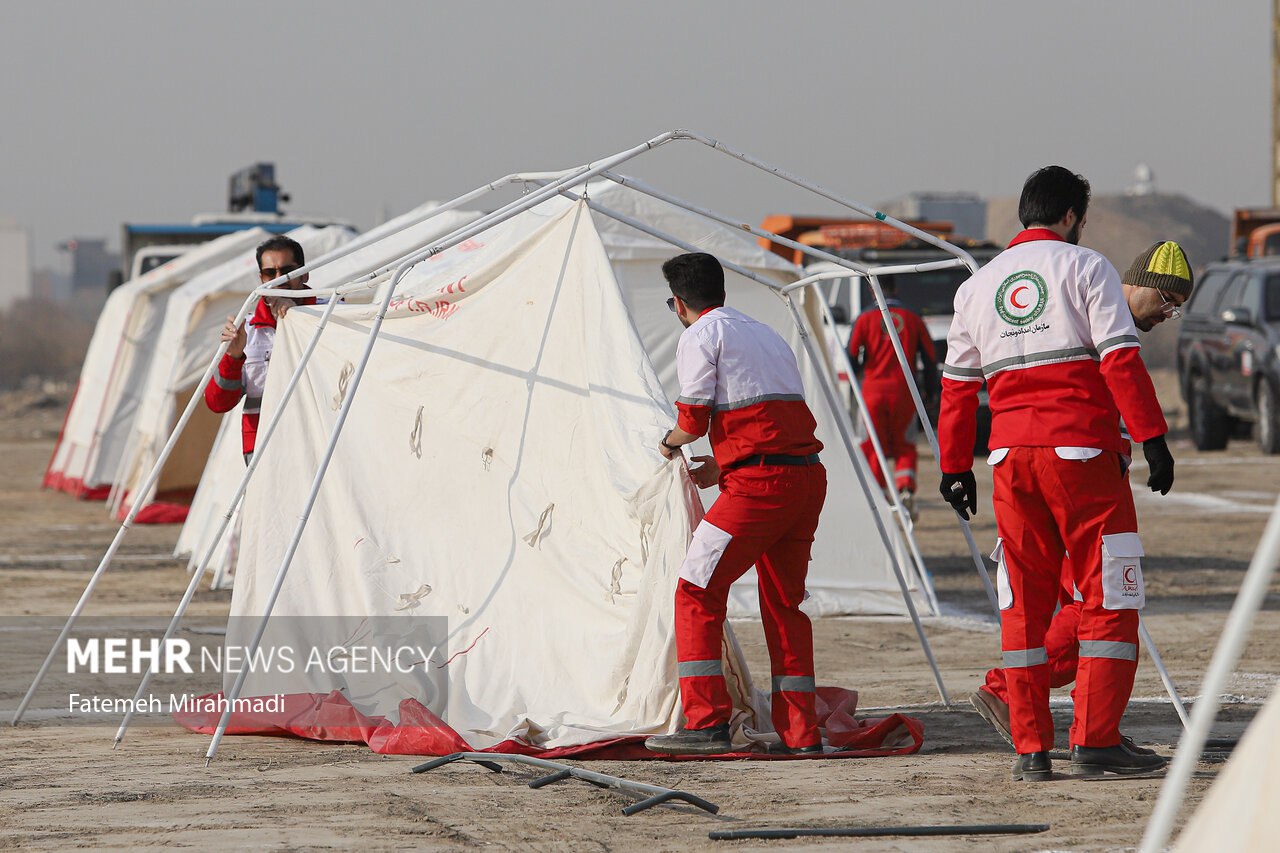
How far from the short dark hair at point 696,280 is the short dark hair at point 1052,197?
1.12 m

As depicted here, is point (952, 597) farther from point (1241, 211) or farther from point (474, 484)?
point (1241, 211)

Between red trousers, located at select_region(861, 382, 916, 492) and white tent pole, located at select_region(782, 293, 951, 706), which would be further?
red trousers, located at select_region(861, 382, 916, 492)

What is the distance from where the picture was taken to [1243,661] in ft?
27.1

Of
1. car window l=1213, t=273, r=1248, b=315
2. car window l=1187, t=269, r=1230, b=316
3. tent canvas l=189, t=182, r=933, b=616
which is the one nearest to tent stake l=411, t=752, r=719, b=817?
tent canvas l=189, t=182, r=933, b=616

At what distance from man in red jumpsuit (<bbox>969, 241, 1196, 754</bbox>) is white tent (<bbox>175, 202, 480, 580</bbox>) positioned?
5914mm

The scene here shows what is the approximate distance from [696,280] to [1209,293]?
16888mm

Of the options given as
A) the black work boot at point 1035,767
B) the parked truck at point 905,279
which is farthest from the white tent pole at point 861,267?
the parked truck at point 905,279

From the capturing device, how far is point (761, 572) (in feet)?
20.6

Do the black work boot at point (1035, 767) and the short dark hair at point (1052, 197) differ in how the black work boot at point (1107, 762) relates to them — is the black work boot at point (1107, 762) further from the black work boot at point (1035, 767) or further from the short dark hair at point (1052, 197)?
the short dark hair at point (1052, 197)

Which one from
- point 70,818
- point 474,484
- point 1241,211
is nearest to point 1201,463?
point 1241,211

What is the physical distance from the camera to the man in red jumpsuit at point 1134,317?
6109 millimetres

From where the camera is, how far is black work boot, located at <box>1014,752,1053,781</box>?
557 cm

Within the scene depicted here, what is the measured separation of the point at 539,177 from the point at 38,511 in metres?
Answer: 12.3

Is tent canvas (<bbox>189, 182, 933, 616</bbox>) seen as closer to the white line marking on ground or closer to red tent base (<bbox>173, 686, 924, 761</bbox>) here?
red tent base (<bbox>173, 686, 924, 761</bbox>)
